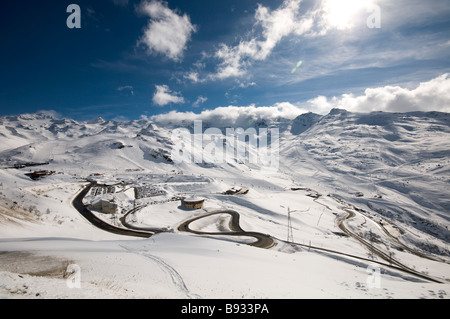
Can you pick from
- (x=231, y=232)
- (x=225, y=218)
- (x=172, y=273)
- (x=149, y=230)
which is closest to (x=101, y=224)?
(x=149, y=230)

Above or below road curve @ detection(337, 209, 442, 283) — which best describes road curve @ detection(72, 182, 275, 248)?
above

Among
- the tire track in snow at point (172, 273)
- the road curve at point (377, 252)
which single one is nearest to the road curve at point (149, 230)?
the tire track in snow at point (172, 273)

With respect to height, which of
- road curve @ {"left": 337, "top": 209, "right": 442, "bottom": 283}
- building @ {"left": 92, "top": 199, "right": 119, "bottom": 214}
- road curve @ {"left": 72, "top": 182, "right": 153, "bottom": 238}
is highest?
Result: building @ {"left": 92, "top": 199, "right": 119, "bottom": 214}

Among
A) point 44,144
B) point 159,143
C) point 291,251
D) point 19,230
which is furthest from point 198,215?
point 44,144

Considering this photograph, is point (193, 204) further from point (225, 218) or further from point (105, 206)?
point (105, 206)

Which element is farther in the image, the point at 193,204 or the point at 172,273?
the point at 193,204

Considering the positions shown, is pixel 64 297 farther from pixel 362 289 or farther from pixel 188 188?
pixel 188 188

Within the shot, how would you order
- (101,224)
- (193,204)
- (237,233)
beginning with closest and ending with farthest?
(101,224), (237,233), (193,204)

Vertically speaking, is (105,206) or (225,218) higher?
(105,206)

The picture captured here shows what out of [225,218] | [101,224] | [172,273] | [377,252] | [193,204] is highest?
[172,273]

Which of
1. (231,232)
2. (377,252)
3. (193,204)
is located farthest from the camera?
(193,204)

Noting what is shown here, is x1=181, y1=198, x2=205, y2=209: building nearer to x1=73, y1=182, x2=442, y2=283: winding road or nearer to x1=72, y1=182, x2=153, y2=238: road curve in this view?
x1=73, y1=182, x2=442, y2=283: winding road

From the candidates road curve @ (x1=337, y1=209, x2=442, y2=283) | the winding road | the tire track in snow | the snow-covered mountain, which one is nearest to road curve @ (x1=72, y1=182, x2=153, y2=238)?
the winding road
